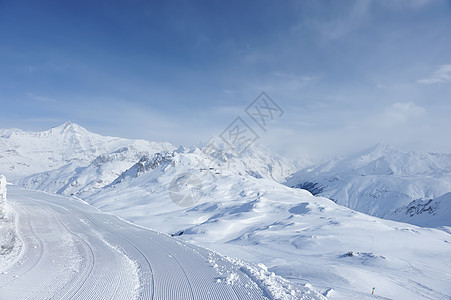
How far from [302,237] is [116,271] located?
23.6m

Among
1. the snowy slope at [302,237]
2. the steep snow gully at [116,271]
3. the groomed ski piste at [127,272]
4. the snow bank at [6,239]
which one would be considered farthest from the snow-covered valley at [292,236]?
the snow bank at [6,239]

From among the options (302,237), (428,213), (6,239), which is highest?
(6,239)

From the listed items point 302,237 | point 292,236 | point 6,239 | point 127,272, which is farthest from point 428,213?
point 6,239

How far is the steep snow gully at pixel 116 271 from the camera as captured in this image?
40.2ft

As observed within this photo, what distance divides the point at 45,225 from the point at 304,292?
91.4 ft

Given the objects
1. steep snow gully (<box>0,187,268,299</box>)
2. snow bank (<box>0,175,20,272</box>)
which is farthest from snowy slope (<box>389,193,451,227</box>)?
snow bank (<box>0,175,20,272</box>)

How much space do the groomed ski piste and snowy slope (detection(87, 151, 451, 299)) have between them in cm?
333

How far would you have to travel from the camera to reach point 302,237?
107 feet

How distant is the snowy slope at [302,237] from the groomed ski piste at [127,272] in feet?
10.9

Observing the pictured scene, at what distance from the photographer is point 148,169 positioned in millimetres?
108062

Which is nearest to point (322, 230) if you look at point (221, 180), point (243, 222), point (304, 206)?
point (243, 222)

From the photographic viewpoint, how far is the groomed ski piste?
12.3 meters

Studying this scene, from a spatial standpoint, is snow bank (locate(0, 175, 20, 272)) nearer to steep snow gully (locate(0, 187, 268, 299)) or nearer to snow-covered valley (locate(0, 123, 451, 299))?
steep snow gully (locate(0, 187, 268, 299))

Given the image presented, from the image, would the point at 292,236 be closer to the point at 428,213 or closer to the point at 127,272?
the point at 127,272
